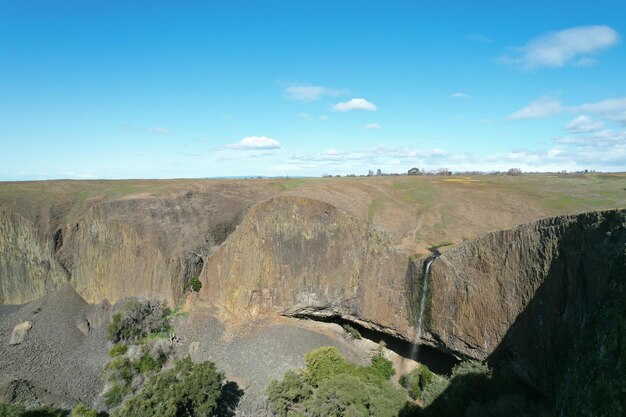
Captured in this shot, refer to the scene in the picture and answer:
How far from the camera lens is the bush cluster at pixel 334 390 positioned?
2369 cm

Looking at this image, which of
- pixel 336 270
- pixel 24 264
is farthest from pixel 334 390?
pixel 24 264

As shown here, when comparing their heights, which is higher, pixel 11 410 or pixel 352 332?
pixel 352 332

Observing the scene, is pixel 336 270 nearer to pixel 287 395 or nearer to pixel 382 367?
pixel 382 367

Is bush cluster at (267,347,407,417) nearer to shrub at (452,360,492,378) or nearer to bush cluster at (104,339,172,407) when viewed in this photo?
shrub at (452,360,492,378)

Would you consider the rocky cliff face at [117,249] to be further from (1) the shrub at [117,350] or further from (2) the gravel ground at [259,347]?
(2) the gravel ground at [259,347]

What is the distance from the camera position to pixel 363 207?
5591 cm

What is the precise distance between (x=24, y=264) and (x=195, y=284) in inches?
1063

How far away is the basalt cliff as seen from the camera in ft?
62.4

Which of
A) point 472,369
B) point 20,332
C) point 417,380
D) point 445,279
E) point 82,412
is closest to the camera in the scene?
point 472,369

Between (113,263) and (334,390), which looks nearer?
(334,390)

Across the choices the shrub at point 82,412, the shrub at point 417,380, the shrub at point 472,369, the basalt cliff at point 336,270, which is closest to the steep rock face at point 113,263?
the basalt cliff at point 336,270

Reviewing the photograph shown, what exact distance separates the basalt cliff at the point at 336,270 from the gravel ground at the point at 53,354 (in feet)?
10.3

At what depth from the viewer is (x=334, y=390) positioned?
2484 centimetres

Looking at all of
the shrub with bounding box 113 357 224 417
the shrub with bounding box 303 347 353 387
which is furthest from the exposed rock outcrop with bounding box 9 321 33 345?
the shrub with bounding box 303 347 353 387
